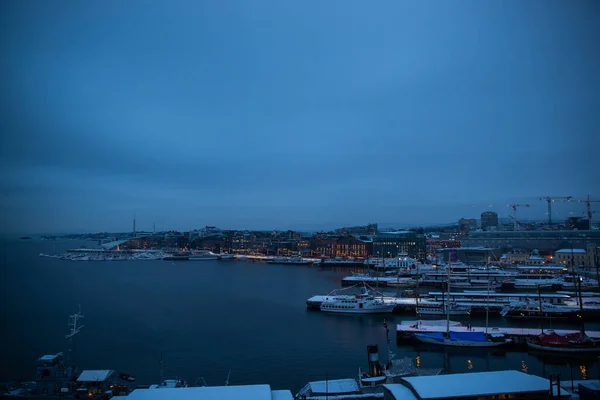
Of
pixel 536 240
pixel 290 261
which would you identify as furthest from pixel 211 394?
pixel 290 261

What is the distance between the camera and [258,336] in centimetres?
700

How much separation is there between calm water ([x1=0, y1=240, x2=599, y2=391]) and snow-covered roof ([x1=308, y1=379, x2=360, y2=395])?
709 millimetres

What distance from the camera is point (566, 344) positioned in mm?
5742

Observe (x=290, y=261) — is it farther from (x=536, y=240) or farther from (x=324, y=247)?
(x=536, y=240)

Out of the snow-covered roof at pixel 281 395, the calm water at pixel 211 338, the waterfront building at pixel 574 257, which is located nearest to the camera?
the snow-covered roof at pixel 281 395

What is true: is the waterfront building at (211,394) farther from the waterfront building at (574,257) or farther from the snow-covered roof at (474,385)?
the waterfront building at (574,257)

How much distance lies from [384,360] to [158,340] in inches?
151

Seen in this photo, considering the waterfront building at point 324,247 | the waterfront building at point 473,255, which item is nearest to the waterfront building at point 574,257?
the waterfront building at point 473,255

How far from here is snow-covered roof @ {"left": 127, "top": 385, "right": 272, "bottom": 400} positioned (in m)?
2.93

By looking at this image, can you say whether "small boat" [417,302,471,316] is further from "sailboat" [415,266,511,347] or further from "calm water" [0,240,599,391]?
"sailboat" [415,266,511,347]

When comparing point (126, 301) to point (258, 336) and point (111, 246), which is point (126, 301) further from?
point (111, 246)

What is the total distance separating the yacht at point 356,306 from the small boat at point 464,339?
2.49 metres

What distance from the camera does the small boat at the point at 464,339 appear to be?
6.10 meters

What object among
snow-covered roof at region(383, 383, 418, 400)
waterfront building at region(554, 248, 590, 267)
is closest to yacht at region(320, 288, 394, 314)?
snow-covered roof at region(383, 383, 418, 400)
